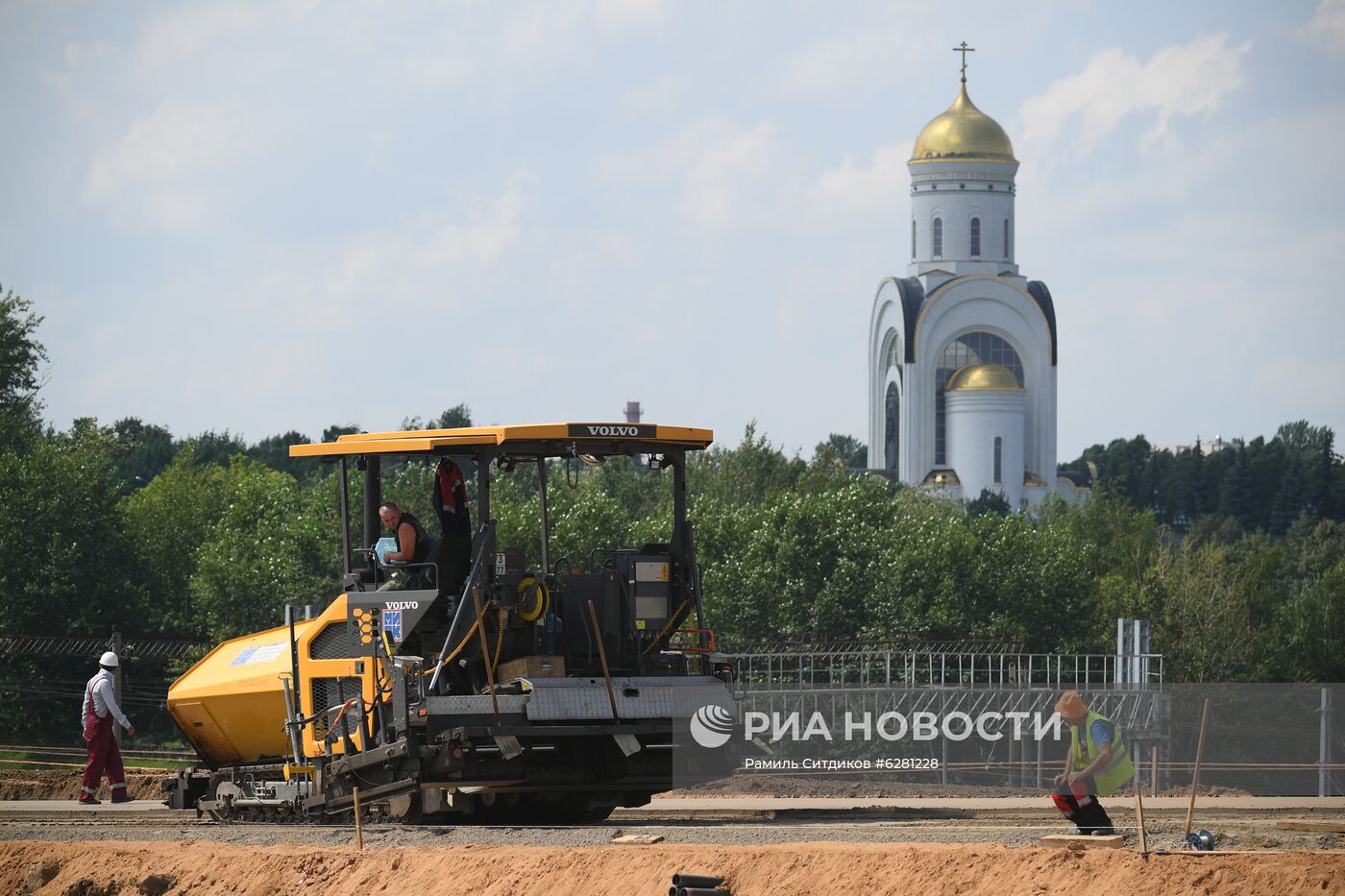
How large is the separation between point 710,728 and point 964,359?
103 meters

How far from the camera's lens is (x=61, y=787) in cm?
2266

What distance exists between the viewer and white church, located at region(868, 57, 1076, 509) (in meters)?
113

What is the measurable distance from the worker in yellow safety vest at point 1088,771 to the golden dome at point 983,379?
100 m

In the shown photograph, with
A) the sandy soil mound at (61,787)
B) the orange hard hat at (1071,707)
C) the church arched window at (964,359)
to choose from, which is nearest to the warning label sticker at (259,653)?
the sandy soil mound at (61,787)

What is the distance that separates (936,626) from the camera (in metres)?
46.5

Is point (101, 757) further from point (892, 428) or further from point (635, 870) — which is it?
point (892, 428)

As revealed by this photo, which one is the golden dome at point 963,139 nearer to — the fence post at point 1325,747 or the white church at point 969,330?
the white church at point 969,330

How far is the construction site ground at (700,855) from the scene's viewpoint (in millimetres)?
11906

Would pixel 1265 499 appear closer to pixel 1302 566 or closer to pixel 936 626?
pixel 1302 566

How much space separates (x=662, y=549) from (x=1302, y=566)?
8841 centimetres

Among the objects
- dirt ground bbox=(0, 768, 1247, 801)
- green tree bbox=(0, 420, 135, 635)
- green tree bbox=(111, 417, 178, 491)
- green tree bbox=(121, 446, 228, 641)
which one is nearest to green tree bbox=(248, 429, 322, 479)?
green tree bbox=(111, 417, 178, 491)

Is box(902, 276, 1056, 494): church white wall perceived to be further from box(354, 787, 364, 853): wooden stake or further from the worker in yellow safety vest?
the worker in yellow safety vest

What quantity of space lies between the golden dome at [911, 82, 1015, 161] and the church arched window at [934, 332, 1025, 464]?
10.8m

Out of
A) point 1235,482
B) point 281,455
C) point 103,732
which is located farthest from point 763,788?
point 1235,482
